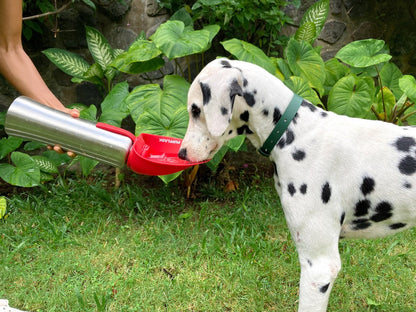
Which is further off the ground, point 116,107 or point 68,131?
point 68,131

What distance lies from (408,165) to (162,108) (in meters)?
2.09

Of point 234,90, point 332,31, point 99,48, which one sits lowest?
point 99,48

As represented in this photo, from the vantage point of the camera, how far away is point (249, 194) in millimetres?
4168

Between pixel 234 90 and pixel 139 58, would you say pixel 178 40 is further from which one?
pixel 234 90

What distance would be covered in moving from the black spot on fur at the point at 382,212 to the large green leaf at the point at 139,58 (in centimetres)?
229

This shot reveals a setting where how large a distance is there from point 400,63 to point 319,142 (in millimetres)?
3751

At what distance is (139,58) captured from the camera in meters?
3.72

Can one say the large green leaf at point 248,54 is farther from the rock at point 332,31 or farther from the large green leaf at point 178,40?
the rock at point 332,31

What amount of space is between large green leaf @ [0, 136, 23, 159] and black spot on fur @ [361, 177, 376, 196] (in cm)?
328

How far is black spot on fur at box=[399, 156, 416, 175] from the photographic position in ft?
6.88

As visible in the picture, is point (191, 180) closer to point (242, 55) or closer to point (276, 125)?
point (242, 55)

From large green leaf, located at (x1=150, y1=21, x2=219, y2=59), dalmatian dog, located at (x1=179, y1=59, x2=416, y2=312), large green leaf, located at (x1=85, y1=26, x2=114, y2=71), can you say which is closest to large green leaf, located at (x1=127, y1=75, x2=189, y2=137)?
large green leaf, located at (x1=150, y1=21, x2=219, y2=59)

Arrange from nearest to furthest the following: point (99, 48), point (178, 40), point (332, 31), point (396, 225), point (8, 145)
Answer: point (396, 225), point (178, 40), point (8, 145), point (99, 48), point (332, 31)

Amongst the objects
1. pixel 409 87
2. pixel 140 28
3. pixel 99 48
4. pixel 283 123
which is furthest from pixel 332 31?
pixel 283 123
